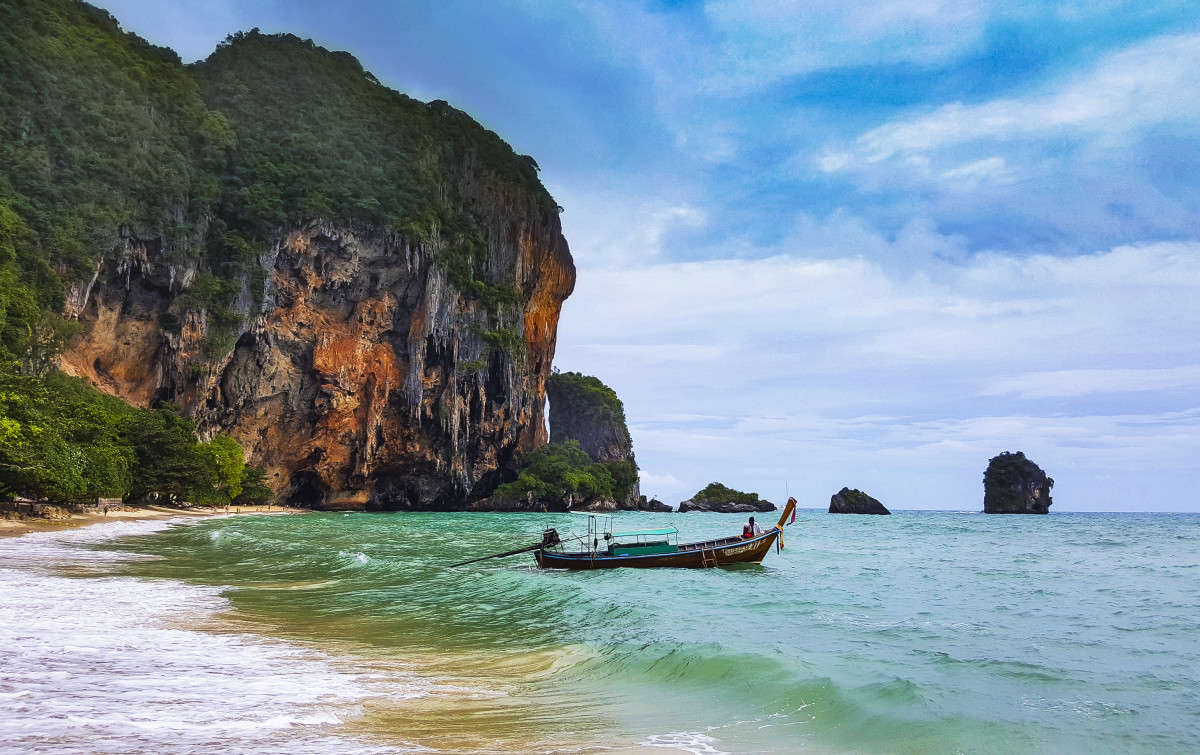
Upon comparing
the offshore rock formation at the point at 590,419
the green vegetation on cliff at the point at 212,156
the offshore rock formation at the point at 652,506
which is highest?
the green vegetation on cliff at the point at 212,156

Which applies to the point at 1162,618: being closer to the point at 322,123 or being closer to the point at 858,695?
the point at 858,695

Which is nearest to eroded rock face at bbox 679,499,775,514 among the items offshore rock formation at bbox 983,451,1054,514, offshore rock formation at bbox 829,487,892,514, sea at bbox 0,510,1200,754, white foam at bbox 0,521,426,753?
offshore rock formation at bbox 829,487,892,514

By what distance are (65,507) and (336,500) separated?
130ft

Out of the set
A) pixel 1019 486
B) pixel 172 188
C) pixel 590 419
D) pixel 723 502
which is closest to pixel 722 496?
pixel 723 502

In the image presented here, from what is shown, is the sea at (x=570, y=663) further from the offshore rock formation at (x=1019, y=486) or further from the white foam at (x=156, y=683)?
the offshore rock formation at (x=1019, y=486)

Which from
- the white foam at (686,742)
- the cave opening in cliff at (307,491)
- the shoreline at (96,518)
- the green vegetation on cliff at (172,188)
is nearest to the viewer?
the white foam at (686,742)

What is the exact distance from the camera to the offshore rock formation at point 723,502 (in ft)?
343

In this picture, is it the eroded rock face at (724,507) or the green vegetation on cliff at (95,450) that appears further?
the eroded rock face at (724,507)

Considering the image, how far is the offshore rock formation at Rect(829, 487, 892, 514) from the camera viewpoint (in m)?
106

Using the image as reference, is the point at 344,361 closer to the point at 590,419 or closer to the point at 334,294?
the point at 334,294

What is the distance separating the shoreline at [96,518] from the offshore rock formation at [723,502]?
64.4 metres

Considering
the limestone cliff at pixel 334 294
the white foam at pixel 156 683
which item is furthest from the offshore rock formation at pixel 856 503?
the white foam at pixel 156 683

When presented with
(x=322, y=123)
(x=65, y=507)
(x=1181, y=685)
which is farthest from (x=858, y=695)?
(x=322, y=123)

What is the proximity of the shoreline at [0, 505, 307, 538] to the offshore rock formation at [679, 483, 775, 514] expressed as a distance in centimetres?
6441
